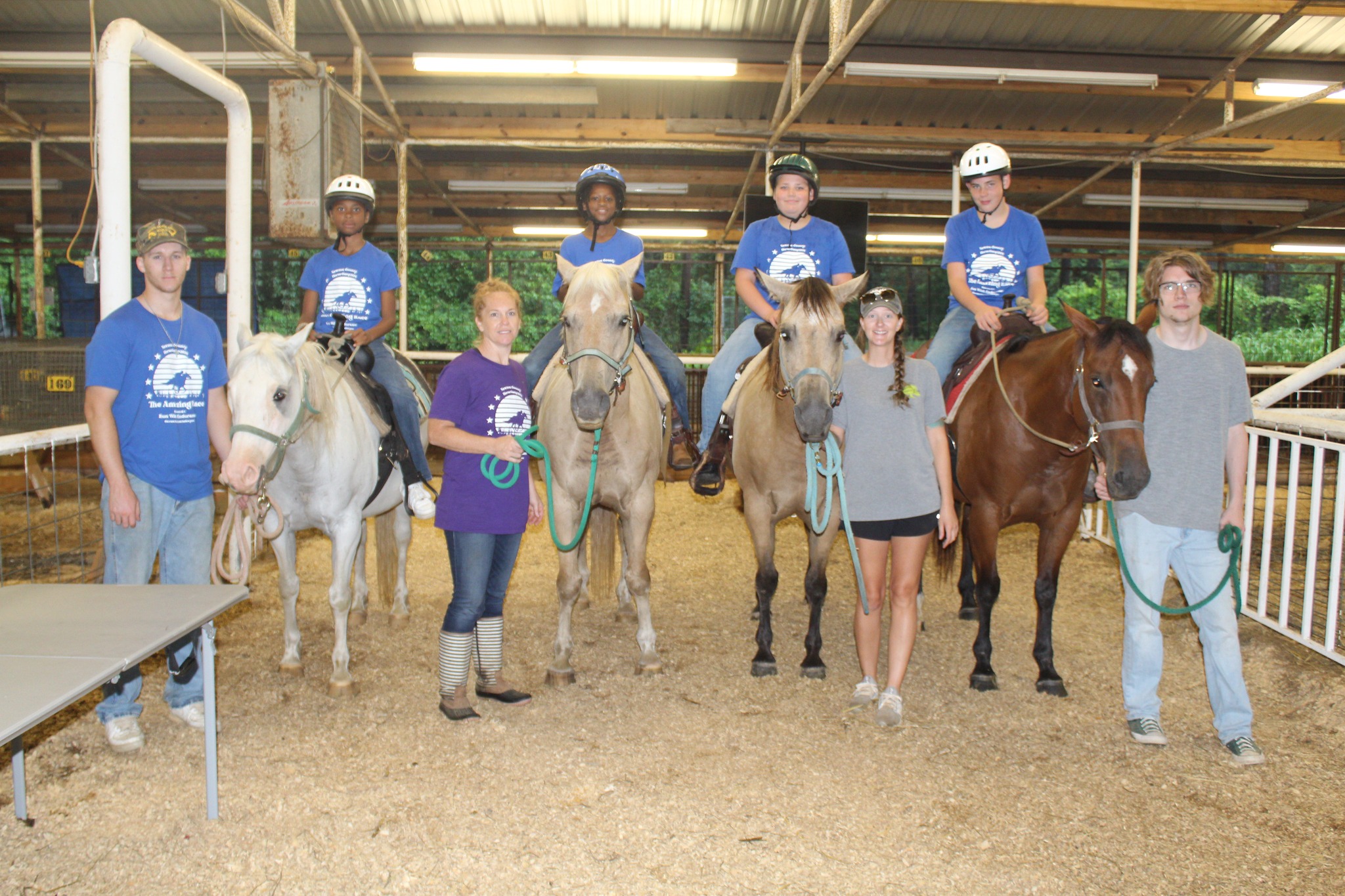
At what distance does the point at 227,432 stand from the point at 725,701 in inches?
99.9

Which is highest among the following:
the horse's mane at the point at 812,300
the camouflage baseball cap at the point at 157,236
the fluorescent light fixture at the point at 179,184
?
the fluorescent light fixture at the point at 179,184

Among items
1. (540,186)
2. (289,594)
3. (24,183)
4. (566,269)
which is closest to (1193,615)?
(566,269)

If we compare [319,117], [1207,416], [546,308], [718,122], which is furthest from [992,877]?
[546,308]

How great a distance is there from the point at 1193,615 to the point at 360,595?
453cm

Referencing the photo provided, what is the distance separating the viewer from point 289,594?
13.8 feet

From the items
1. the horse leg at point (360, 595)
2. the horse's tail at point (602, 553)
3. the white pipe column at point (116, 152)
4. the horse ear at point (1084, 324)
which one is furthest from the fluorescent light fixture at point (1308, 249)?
the white pipe column at point (116, 152)

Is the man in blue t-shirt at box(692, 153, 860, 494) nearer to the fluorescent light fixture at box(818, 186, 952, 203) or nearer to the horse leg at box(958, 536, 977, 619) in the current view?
the horse leg at box(958, 536, 977, 619)

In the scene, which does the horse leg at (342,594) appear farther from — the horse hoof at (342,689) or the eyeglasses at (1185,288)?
the eyeglasses at (1185,288)

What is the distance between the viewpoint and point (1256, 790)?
3117 millimetres

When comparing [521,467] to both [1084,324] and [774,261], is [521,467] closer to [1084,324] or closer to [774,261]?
[774,261]

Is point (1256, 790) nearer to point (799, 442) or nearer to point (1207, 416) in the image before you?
point (1207, 416)

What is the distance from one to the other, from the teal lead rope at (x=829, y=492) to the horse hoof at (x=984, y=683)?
88cm

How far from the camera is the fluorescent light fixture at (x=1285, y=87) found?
8578 mm

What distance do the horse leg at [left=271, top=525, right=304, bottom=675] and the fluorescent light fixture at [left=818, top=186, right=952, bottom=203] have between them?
1020 cm
